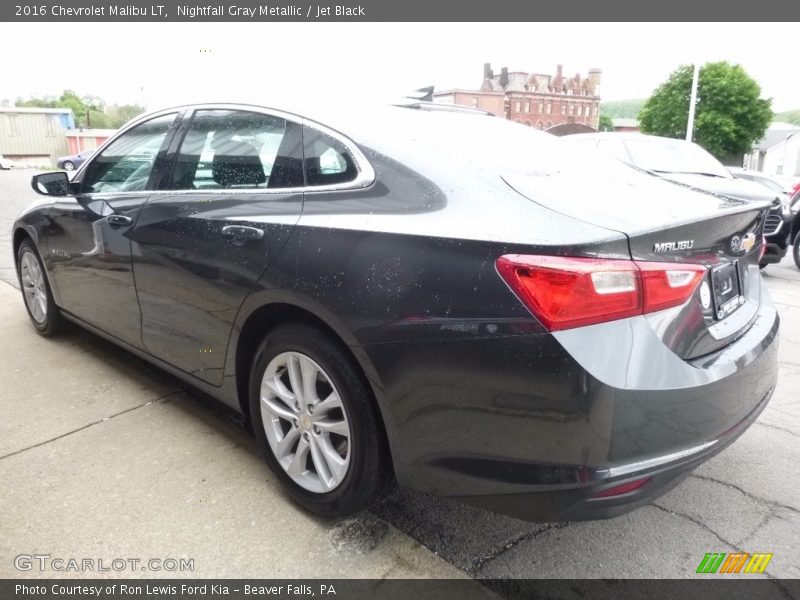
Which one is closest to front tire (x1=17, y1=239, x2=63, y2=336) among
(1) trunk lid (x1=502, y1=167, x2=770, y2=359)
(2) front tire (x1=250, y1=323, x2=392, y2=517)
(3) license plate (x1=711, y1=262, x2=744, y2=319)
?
(2) front tire (x1=250, y1=323, x2=392, y2=517)

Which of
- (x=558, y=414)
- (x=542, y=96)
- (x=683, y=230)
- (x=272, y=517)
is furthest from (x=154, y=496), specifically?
(x=542, y=96)

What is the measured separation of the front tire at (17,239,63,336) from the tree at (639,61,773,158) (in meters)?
62.6

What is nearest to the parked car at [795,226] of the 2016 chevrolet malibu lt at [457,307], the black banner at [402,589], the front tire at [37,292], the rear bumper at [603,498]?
the 2016 chevrolet malibu lt at [457,307]

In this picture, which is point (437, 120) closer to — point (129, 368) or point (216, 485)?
point (216, 485)

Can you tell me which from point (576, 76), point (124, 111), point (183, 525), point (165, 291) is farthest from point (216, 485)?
point (576, 76)

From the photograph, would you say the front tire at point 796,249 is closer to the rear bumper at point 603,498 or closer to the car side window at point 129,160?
the rear bumper at point 603,498

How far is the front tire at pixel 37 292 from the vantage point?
4.17m

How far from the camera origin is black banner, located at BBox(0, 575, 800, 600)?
76.3 inches

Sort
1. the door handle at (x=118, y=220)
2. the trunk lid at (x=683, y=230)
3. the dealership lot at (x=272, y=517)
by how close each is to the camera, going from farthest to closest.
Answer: the door handle at (x=118, y=220) → the dealership lot at (x=272, y=517) → the trunk lid at (x=683, y=230)

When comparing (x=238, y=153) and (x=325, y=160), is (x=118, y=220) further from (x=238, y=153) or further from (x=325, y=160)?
(x=325, y=160)

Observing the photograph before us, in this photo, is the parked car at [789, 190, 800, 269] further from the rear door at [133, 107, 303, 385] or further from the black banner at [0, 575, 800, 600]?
the rear door at [133, 107, 303, 385]

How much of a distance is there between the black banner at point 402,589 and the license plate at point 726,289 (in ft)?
2.96

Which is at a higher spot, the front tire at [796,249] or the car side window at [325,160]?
the car side window at [325,160]

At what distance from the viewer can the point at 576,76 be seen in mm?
100438
